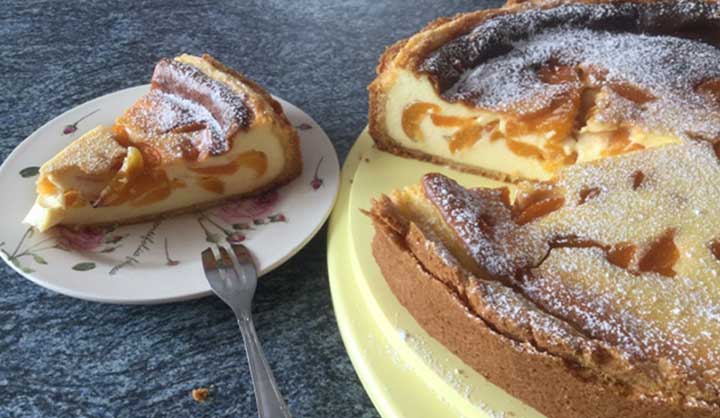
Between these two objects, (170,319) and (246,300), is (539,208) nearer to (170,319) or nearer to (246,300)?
(246,300)

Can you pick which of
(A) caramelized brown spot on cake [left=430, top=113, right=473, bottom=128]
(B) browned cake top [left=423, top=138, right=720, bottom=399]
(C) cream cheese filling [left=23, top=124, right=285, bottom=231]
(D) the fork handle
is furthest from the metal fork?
(A) caramelized brown spot on cake [left=430, top=113, right=473, bottom=128]

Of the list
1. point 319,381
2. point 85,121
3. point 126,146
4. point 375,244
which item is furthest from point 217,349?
point 85,121

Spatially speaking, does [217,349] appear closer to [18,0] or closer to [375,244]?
[375,244]

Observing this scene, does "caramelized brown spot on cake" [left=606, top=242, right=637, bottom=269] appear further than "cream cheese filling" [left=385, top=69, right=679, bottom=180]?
No

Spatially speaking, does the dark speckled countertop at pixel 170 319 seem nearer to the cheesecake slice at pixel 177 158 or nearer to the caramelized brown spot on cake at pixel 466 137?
the cheesecake slice at pixel 177 158

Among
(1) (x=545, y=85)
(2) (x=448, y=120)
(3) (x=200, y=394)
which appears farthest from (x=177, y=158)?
(1) (x=545, y=85)

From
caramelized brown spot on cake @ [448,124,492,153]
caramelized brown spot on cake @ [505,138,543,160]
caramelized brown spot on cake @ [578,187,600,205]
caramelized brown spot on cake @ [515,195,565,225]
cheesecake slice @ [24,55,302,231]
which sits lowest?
caramelized brown spot on cake @ [505,138,543,160]

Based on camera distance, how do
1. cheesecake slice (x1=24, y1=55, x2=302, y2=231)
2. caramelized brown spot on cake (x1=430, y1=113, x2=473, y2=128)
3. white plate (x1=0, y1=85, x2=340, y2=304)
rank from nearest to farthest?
white plate (x1=0, y1=85, x2=340, y2=304) → cheesecake slice (x1=24, y1=55, x2=302, y2=231) → caramelized brown spot on cake (x1=430, y1=113, x2=473, y2=128)

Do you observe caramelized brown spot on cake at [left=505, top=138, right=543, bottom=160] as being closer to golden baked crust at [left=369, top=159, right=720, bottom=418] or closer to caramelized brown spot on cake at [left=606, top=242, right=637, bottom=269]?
golden baked crust at [left=369, top=159, right=720, bottom=418]
